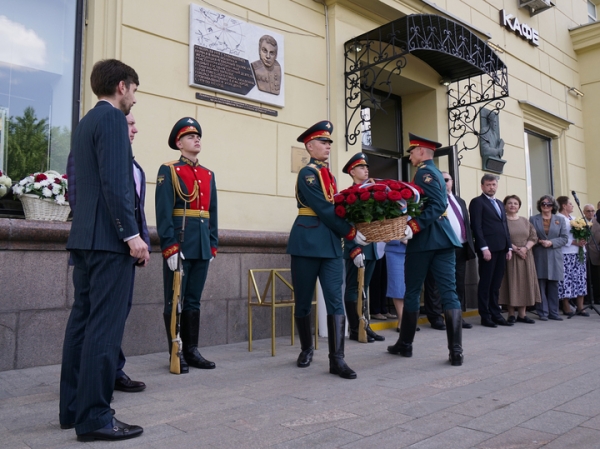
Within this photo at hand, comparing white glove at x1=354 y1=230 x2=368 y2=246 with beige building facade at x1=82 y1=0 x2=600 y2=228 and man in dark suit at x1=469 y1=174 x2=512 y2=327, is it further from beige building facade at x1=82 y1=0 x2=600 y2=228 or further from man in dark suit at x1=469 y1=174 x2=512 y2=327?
man in dark suit at x1=469 y1=174 x2=512 y2=327

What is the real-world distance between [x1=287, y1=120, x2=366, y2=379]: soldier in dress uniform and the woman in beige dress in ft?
13.9

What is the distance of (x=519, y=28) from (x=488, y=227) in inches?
208

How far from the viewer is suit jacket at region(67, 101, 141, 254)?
266 centimetres

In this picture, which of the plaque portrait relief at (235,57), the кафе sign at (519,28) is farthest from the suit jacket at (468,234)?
the кафе sign at (519,28)

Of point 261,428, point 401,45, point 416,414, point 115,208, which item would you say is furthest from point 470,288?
point 115,208

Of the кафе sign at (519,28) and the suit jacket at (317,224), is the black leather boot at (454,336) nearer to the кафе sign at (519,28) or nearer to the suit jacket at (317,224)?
the suit jacket at (317,224)

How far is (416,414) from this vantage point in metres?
3.08

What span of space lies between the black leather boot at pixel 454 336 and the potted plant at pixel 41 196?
132 inches

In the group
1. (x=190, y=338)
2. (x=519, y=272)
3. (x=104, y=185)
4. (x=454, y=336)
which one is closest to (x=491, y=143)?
(x=519, y=272)

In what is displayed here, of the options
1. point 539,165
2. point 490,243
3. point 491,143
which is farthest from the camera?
point 539,165

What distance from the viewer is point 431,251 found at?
4691 millimetres

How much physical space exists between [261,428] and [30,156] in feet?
11.7

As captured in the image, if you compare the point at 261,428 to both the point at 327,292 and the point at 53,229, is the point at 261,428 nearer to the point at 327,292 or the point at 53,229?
the point at 327,292

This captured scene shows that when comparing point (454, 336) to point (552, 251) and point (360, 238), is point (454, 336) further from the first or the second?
point (552, 251)
